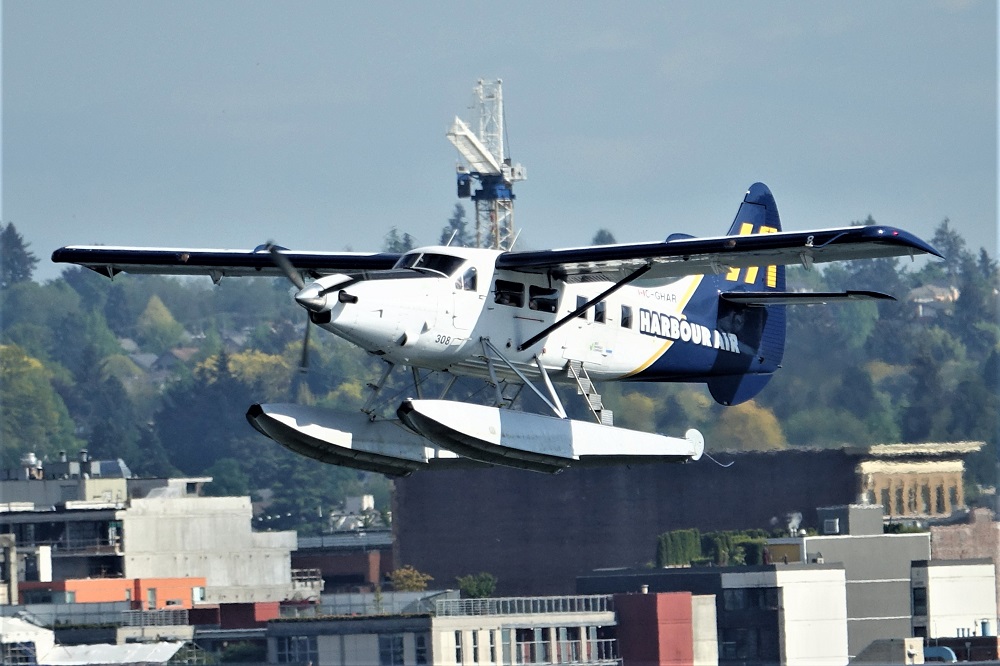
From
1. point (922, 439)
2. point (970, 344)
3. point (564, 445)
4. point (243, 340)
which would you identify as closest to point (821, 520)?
point (922, 439)

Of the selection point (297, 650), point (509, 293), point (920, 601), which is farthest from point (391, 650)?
point (509, 293)

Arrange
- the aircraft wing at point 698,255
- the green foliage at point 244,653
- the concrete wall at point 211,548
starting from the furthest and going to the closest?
the concrete wall at point 211,548 < the green foliage at point 244,653 < the aircraft wing at point 698,255

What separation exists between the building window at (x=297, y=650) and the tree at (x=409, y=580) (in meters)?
16.1

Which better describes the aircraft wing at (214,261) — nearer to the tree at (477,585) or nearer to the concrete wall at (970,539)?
the tree at (477,585)

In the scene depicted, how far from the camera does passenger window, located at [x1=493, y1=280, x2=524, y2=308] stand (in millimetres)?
31547

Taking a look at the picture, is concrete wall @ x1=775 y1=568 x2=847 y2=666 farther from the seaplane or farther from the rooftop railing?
the seaplane

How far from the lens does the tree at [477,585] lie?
78.0 m

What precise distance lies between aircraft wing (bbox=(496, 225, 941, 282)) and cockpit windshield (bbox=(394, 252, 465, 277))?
857 mm

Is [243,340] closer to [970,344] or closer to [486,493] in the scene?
[970,344]

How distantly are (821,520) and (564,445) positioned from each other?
39.8 meters

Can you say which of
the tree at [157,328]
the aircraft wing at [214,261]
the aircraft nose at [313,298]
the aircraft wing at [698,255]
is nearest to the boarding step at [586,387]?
the aircraft wing at [698,255]

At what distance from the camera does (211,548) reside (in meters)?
86.2

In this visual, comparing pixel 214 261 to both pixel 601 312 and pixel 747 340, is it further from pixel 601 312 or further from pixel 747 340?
pixel 747 340

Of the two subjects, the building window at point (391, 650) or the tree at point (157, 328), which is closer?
the building window at point (391, 650)
